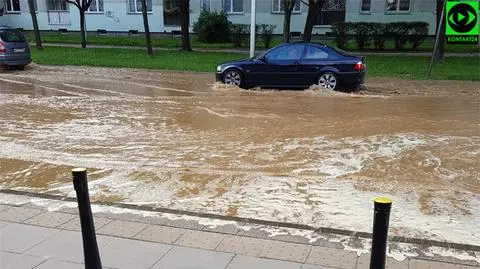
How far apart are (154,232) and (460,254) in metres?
2.49

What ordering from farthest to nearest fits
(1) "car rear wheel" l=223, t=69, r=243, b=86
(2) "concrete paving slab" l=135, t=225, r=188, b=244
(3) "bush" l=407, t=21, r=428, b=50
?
1. (3) "bush" l=407, t=21, r=428, b=50
2. (1) "car rear wheel" l=223, t=69, r=243, b=86
3. (2) "concrete paving slab" l=135, t=225, r=188, b=244

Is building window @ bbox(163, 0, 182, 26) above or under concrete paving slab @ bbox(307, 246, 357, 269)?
above

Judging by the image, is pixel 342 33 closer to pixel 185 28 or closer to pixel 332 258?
pixel 185 28

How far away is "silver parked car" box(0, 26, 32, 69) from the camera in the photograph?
60.9ft

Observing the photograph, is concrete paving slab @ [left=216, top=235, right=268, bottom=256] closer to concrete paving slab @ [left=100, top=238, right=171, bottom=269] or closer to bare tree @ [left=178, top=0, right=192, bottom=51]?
concrete paving slab @ [left=100, top=238, right=171, bottom=269]

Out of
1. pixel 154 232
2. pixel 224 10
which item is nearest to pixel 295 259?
pixel 154 232

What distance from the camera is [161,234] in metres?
4.48

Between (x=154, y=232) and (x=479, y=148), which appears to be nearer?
(x=154, y=232)

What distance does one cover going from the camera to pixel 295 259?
3996 mm

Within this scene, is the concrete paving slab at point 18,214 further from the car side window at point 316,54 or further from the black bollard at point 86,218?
the car side window at point 316,54

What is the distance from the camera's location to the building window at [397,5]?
108 ft

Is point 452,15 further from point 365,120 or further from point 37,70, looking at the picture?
point 37,70

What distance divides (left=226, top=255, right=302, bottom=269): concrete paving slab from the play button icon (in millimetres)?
15223

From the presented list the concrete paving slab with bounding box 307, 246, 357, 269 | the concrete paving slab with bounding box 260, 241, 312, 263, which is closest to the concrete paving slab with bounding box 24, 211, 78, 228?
the concrete paving slab with bounding box 260, 241, 312, 263
